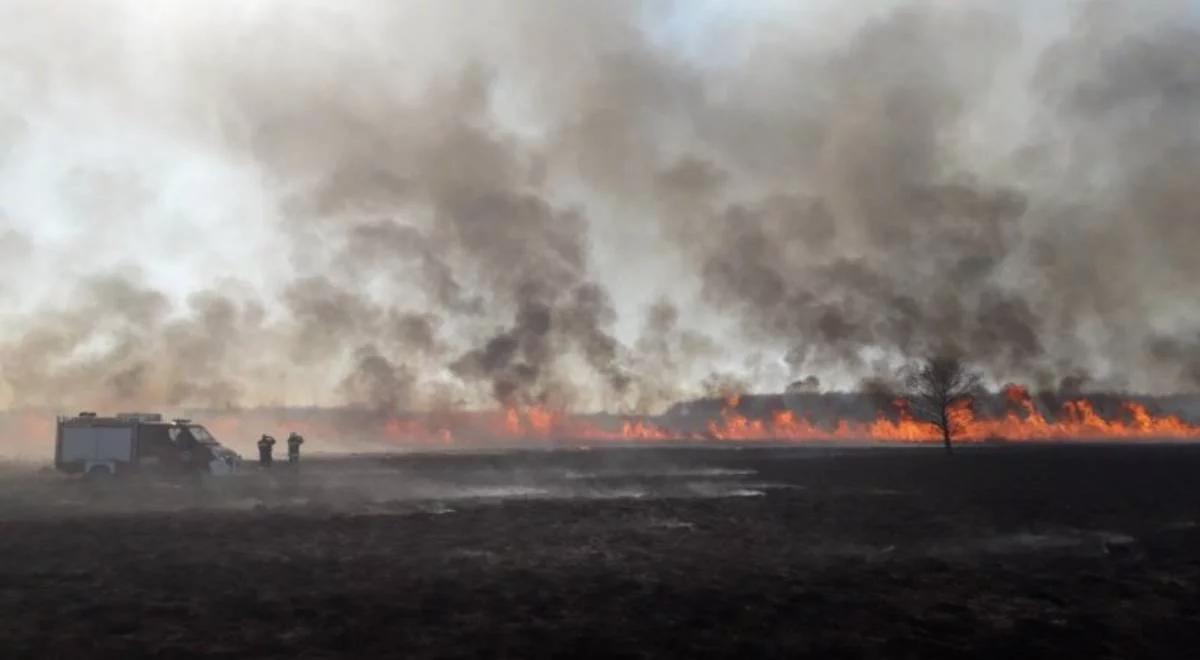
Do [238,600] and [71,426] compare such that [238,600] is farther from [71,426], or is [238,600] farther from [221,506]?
[71,426]

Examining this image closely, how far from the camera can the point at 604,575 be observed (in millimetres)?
23516

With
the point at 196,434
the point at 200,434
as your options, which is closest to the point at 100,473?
the point at 196,434

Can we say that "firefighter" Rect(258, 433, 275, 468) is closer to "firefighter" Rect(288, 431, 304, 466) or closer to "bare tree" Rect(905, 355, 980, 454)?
"firefighter" Rect(288, 431, 304, 466)

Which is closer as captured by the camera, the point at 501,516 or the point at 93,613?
the point at 93,613

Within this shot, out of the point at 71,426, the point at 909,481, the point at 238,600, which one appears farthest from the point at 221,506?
the point at 909,481

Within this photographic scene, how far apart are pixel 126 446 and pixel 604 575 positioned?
44484 mm

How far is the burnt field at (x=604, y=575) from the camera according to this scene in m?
16.1

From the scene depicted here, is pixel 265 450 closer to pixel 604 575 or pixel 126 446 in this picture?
pixel 126 446

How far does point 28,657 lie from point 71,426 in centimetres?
4678

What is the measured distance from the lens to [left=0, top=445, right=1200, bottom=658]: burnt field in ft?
53.0

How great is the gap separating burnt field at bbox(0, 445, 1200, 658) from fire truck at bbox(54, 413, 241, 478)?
822 cm

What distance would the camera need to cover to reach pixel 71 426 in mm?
55125

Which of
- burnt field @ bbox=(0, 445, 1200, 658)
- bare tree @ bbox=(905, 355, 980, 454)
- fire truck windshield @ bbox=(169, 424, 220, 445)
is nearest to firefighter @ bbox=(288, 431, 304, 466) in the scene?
fire truck windshield @ bbox=(169, 424, 220, 445)

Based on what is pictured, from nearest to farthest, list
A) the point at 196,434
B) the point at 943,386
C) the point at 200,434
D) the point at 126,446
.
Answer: the point at 126,446 < the point at 196,434 < the point at 200,434 < the point at 943,386
